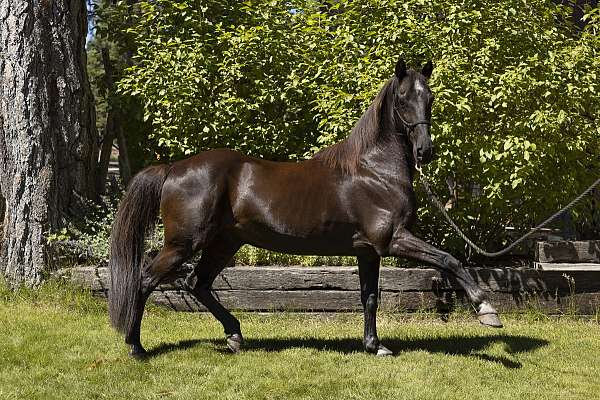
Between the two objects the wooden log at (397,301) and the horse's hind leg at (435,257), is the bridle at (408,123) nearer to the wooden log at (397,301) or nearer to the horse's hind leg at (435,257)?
the horse's hind leg at (435,257)

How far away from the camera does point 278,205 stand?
5434 millimetres

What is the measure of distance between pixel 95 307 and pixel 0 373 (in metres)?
2.09

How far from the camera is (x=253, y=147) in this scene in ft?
28.2

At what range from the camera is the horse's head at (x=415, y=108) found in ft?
16.7

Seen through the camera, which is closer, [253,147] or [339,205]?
[339,205]

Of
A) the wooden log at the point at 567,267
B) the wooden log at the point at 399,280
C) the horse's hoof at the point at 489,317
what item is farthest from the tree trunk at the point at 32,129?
the wooden log at the point at 567,267

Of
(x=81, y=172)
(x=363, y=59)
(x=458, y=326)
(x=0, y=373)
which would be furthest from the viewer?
(x=81, y=172)

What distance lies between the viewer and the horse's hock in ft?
23.1

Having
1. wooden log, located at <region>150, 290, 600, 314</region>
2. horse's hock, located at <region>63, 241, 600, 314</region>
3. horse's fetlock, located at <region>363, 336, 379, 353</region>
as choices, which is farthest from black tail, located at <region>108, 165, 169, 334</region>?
horse's fetlock, located at <region>363, 336, 379, 353</region>

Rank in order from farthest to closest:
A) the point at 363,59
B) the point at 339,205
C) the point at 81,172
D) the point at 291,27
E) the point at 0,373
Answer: the point at 291,27 < the point at 81,172 < the point at 363,59 < the point at 339,205 < the point at 0,373

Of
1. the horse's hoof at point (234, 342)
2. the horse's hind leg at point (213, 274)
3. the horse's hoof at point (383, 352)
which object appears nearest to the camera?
the horse's hoof at point (383, 352)

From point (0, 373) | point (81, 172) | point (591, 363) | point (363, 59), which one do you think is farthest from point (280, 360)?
point (81, 172)

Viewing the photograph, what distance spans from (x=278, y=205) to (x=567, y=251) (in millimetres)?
3632

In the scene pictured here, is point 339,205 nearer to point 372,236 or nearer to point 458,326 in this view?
point 372,236
